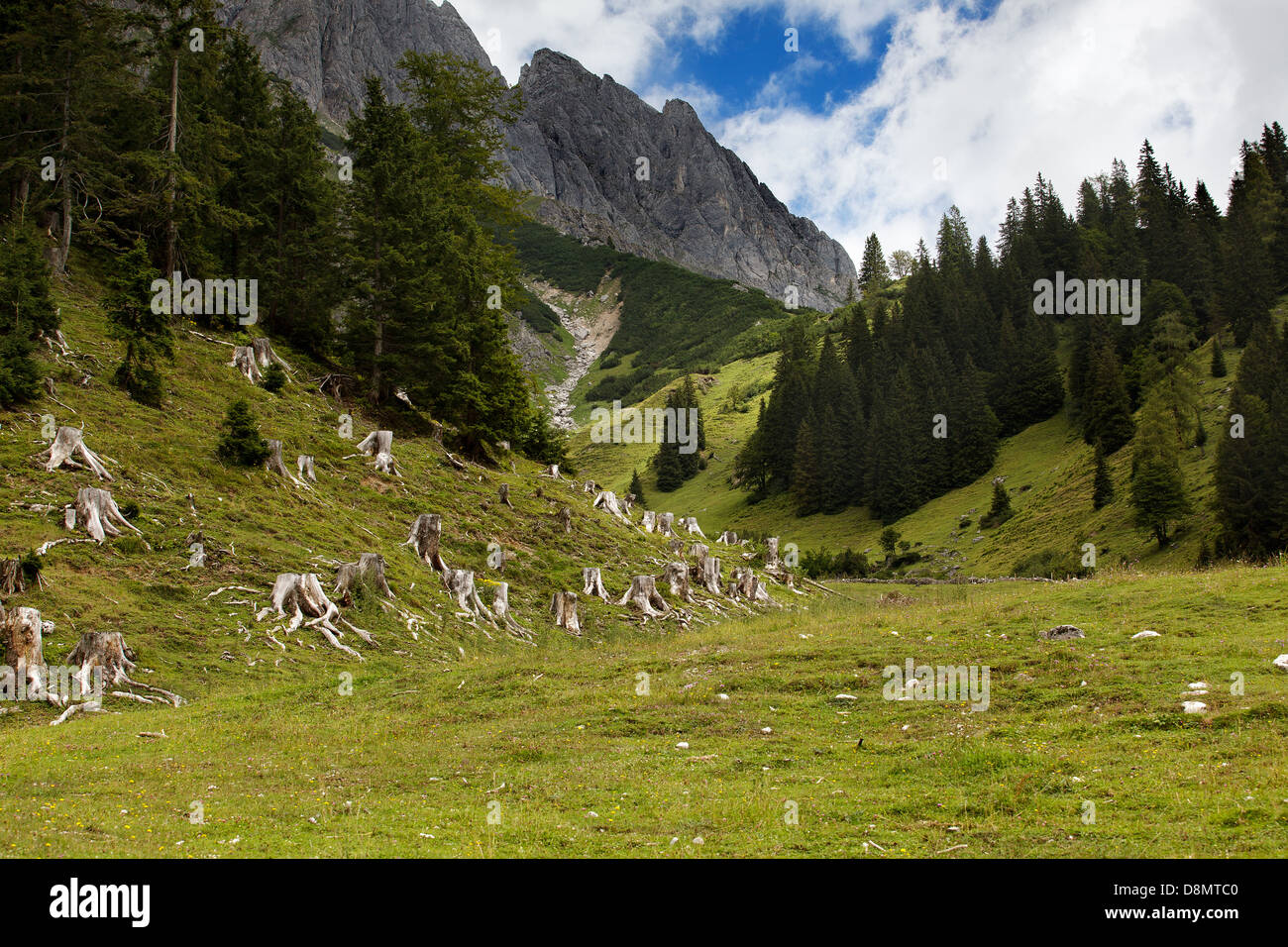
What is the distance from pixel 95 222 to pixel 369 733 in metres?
34.6

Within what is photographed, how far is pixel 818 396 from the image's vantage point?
13475 cm

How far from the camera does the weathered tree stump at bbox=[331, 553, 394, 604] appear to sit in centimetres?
2333

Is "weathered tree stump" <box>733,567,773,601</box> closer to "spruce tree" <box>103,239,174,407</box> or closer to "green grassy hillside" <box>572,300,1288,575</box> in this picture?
"spruce tree" <box>103,239,174,407</box>

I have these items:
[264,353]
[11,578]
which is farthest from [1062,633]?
[264,353]

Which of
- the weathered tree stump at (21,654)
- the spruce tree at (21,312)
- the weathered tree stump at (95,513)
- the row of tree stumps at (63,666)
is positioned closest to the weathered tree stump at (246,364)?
the spruce tree at (21,312)

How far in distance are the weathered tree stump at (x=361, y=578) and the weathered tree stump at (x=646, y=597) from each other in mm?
10919

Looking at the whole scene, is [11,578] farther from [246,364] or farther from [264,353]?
[264,353]

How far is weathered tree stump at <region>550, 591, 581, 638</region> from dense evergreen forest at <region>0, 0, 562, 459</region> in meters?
16.6

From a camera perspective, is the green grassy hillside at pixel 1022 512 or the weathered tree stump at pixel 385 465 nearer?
the weathered tree stump at pixel 385 465

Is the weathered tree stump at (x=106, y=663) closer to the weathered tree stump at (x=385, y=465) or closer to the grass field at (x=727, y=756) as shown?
the grass field at (x=727, y=756)

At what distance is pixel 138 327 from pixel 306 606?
1462 cm

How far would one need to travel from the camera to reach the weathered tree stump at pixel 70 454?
2209 cm
